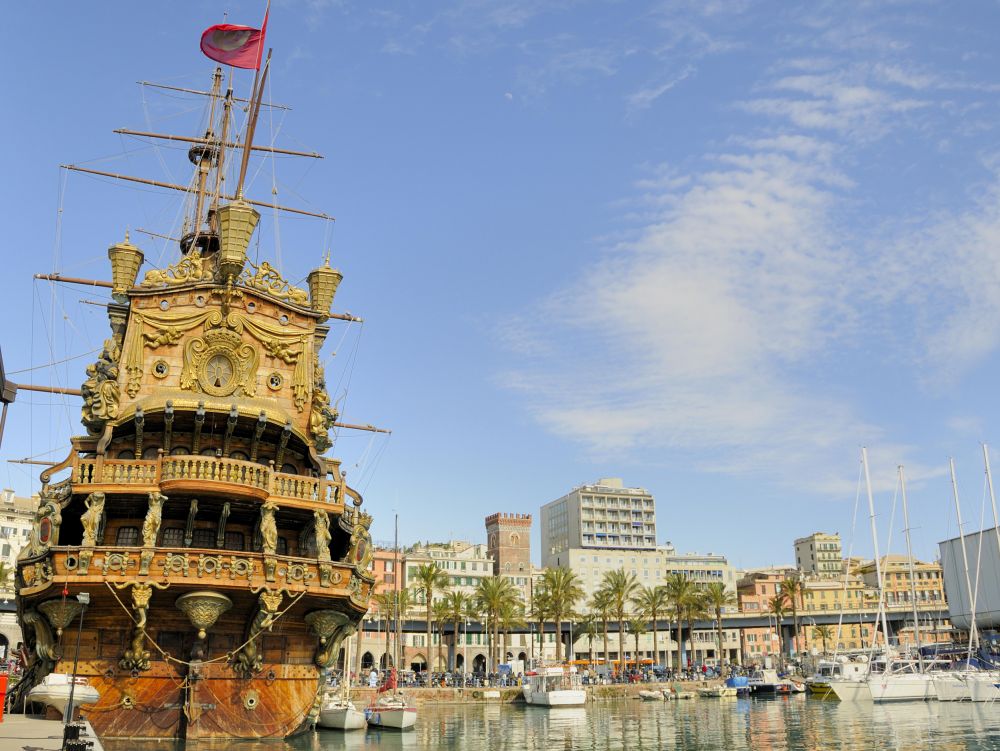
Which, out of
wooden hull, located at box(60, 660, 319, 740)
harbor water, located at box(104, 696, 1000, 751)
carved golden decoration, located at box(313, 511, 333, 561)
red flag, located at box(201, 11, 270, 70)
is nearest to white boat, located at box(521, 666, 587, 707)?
harbor water, located at box(104, 696, 1000, 751)

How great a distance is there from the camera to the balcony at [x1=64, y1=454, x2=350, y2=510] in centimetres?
3322

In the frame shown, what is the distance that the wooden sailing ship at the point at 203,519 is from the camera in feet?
107

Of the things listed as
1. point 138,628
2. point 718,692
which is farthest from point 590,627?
point 138,628

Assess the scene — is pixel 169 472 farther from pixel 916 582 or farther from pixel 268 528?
pixel 916 582

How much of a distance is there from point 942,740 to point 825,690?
3890cm

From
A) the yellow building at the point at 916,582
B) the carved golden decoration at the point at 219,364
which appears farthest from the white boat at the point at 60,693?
the yellow building at the point at 916,582

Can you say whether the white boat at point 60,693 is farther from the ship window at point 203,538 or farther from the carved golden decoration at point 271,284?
the carved golden decoration at point 271,284

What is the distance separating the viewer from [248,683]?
113 ft

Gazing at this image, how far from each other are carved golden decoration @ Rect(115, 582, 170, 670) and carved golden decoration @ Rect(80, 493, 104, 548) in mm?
2231

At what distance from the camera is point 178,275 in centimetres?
3812

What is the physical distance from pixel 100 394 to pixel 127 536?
5.67 m

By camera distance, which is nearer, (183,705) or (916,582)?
(183,705)

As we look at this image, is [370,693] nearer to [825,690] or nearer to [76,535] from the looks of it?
[825,690]

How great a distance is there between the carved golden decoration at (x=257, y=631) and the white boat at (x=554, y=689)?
45.7 metres
